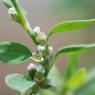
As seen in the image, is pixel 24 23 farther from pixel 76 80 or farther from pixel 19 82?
pixel 76 80

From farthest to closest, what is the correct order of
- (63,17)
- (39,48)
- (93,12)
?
1. (63,17)
2. (93,12)
3. (39,48)

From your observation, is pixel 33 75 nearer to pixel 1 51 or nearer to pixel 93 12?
pixel 1 51

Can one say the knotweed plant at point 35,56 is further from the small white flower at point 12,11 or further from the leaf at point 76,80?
the leaf at point 76,80

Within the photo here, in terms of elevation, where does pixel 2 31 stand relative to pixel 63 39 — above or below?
above

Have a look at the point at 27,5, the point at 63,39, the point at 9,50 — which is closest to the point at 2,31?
the point at 27,5

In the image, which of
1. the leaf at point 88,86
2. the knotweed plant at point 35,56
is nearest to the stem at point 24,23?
the knotweed plant at point 35,56

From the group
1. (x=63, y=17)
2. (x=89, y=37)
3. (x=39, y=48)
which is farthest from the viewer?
(x=63, y=17)

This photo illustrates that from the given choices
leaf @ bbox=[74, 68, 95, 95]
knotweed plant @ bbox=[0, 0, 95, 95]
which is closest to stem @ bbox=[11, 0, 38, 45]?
knotweed plant @ bbox=[0, 0, 95, 95]

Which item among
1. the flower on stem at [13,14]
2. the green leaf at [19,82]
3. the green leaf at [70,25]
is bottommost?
the green leaf at [19,82]
